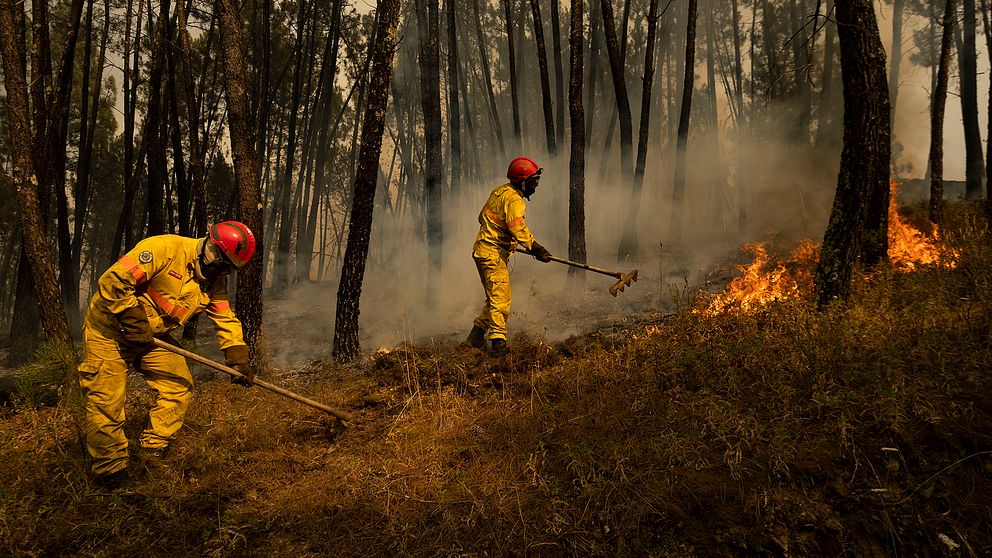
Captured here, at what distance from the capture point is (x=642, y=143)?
1202 cm

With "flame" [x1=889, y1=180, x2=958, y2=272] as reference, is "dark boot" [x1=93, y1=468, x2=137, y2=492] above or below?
below

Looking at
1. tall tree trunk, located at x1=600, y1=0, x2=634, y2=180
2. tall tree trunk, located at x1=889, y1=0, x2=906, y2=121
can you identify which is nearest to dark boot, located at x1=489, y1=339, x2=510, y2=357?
tall tree trunk, located at x1=600, y1=0, x2=634, y2=180

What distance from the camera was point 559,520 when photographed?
2.74 metres

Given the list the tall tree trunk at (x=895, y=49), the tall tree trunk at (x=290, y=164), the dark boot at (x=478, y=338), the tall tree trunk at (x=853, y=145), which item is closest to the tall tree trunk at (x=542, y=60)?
the tall tree trunk at (x=290, y=164)

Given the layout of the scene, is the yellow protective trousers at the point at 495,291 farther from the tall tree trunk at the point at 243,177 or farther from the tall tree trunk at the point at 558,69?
the tall tree trunk at the point at 558,69

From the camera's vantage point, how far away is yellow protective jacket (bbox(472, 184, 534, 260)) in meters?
5.69

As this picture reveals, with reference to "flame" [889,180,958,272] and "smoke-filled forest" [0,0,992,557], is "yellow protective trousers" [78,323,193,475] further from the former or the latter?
"flame" [889,180,958,272]

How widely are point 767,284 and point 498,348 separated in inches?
145

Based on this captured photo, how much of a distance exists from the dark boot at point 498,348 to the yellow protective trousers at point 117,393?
9.54 feet

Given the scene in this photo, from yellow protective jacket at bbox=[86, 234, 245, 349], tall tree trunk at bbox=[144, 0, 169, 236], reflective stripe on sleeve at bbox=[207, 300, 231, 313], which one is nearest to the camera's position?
yellow protective jacket at bbox=[86, 234, 245, 349]

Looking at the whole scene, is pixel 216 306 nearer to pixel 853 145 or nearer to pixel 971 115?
pixel 853 145

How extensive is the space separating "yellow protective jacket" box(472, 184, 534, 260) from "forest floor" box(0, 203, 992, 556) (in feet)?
5.57

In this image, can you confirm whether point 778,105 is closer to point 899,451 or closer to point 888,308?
point 888,308

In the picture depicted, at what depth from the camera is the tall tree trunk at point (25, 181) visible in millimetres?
5660
